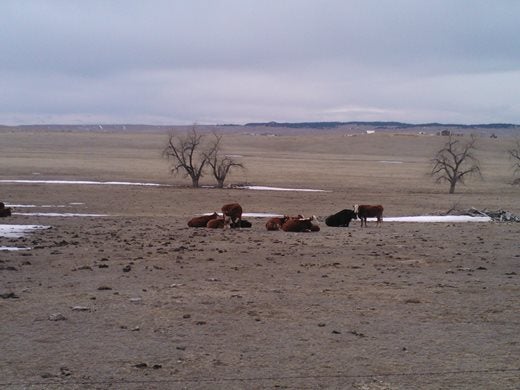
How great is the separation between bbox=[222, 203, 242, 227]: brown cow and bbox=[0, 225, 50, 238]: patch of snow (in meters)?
5.84

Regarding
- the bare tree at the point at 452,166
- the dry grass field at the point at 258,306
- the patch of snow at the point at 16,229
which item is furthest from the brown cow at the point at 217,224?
the bare tree at the point at 452,166

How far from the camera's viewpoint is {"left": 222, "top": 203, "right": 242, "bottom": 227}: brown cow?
22219mm

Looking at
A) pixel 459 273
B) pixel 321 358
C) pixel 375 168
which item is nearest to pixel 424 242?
pixel 459 273

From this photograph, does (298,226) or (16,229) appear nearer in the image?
(16,229)

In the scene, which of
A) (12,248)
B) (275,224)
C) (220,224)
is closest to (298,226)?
(275,224)

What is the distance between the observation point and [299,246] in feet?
57.2

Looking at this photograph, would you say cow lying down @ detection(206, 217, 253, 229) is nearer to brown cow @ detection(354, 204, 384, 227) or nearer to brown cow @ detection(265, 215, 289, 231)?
brown cow @ detection(265, 215, 289, 231)

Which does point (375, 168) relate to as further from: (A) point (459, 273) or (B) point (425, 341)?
(B) point (425, 341)

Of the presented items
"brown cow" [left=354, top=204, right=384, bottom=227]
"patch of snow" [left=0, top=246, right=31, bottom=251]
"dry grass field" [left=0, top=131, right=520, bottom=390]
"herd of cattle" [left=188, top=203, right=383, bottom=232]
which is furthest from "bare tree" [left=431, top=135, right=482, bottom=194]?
"patch of snow" [left=0, top=246, right=31, bottom=251]

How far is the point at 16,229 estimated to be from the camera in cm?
1992

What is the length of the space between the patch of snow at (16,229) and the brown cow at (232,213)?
5.84 meters

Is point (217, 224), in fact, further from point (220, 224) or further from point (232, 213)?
point (232, 213)

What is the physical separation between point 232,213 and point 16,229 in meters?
6.96

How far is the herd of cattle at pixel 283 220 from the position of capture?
2148cm
